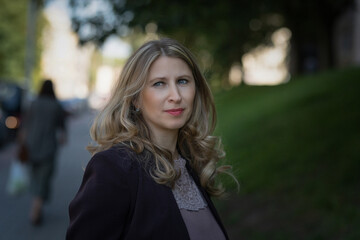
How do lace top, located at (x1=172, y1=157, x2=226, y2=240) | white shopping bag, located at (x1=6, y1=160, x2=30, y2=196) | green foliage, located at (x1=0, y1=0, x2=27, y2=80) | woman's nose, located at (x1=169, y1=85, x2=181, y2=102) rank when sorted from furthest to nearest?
1. green foliage, located at (x1=0, y1=0, x2=27, y2=80)
2. white shopping bag, located at (x1=6, y1=160, x2=30, y2=196)
3. woman's nose, located at (x1=169, y1=85, x2=181, y2=102)
4. lace top, located at (x1=172, y1=157, x2=226, y2=240)

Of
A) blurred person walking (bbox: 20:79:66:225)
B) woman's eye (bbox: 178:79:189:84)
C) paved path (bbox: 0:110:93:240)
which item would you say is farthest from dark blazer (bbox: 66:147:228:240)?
blurred person walking (bbox: 20:79:66:225)

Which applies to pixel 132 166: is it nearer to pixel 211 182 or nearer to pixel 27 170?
pixel 211 182

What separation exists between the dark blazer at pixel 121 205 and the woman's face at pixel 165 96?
0.86ft

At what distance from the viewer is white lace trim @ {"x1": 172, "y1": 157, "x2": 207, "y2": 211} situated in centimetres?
192

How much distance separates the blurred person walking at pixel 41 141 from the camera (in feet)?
21.7

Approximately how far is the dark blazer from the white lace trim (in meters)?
0.12

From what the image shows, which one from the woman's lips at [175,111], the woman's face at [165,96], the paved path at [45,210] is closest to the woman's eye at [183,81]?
the woman's face at [165,96]

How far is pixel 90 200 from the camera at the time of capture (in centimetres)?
162

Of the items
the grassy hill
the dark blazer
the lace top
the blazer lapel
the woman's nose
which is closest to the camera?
the dark blazer

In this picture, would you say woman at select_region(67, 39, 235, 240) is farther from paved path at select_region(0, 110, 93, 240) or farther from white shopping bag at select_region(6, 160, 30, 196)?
white shopping bag at select_region(6, 160, 30, 196)

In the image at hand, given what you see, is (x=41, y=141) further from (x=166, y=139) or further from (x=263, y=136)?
(x=263, y=136)

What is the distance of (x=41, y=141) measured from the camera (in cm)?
668

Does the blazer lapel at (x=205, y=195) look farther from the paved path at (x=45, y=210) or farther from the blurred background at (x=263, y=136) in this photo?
the paved path at (x=45, y=210)

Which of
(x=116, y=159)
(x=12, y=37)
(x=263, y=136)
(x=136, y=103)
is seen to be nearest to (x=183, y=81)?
(x=136, y=103)
